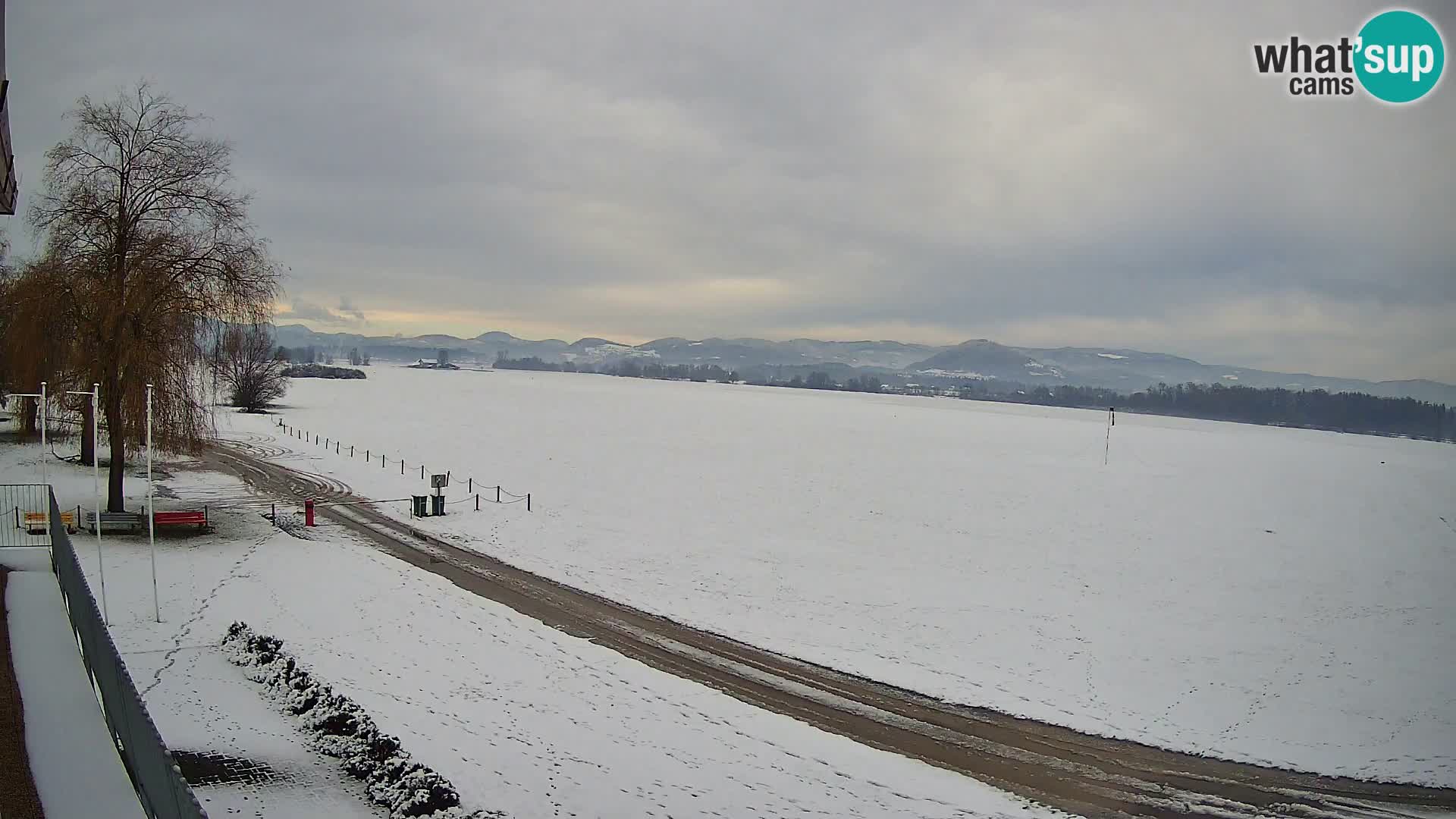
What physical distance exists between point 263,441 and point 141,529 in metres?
29.4

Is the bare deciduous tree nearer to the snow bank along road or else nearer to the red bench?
the red bench

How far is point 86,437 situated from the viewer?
31.8 meters

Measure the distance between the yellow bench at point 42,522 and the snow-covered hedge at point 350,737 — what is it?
864cm

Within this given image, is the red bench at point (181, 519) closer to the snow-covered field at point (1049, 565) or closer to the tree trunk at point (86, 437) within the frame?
the tree trunk at point (86, 437)

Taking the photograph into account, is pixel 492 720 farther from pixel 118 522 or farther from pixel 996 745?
pixel 118 522

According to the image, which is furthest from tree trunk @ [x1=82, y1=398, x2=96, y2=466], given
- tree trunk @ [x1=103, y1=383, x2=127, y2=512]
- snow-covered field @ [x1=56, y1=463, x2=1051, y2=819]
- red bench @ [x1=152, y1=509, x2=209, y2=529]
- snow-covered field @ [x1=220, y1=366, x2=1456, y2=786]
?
snow-covered field @ [x1=220, y1=366, x2=1456, y2=786]

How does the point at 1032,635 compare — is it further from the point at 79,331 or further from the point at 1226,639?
the point at 79,331

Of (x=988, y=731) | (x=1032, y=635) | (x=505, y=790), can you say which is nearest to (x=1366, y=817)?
(x=988, y=731)

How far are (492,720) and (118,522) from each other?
18.7m

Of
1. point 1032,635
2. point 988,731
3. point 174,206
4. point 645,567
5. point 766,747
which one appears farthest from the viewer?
point 174,206

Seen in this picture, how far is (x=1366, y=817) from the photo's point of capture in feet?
36.4

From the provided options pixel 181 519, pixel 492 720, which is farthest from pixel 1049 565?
pixel 181 519

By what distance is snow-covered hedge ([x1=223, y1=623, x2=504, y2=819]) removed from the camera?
9867mm

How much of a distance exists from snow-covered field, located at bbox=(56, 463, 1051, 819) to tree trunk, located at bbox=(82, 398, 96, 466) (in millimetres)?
6524
